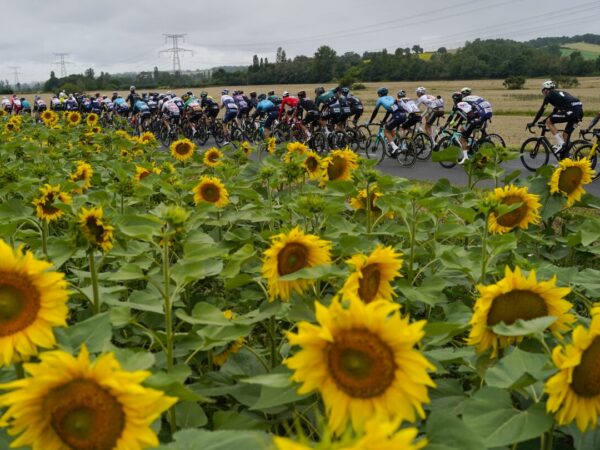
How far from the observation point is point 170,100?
19.5 m

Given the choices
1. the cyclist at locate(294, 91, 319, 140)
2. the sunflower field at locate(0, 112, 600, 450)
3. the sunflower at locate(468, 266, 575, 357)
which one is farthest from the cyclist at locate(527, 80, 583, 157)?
the sunflower at locate(468, 266, 575, 357)

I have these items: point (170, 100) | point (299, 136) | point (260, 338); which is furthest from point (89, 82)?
point (260, 338)

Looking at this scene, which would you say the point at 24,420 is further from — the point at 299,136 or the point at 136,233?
the point at 299,136

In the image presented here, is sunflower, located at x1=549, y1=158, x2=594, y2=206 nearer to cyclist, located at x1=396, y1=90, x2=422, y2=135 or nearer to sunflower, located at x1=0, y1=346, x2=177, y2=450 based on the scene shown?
sunflower, located at x1=0, y1=346, x2=177, y2=450

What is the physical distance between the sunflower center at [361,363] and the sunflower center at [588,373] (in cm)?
41

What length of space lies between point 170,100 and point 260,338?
1740cm

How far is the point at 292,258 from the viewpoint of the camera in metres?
1.85

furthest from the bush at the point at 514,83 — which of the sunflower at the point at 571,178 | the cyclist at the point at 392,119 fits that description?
the sunflower at the point at 571,178

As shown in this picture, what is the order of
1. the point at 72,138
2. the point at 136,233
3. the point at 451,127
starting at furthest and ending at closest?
the point at 451,127
the point at 72,138
the point at 136,233

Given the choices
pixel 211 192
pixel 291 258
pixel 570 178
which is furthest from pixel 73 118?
pixel 291 258

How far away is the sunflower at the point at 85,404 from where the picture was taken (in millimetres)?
1044

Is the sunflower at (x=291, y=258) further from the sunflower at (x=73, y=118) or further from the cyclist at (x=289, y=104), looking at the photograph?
the cyclist at (x=289, y=104)

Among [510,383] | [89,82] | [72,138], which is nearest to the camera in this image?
[510,383]

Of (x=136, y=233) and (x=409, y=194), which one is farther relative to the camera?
(x=409, y=194)
